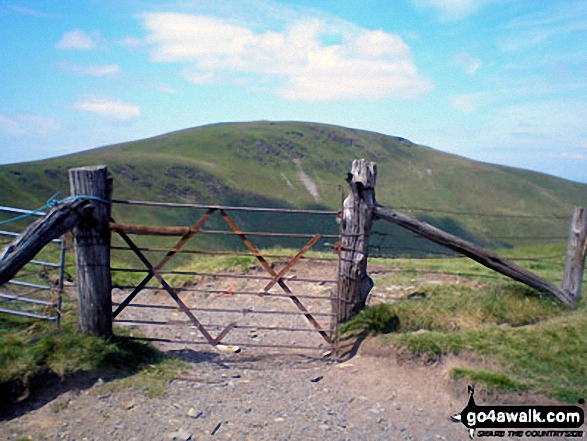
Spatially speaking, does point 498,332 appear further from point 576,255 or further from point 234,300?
point 234,300

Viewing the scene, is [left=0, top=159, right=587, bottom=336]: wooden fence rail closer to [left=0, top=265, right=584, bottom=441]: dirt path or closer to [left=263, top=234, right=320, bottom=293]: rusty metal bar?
Answer: [left=263, top=234, right=320, bottom=293]: rusty metal bar

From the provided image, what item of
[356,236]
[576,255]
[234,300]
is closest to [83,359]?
[356,236]

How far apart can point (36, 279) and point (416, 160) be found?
92377 millimetres

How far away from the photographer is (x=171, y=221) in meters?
62.6

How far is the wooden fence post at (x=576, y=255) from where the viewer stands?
310 inches

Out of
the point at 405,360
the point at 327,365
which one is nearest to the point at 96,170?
the point at 327,365

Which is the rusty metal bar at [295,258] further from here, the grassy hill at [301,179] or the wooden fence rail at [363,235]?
the grassy hill at [301,179]

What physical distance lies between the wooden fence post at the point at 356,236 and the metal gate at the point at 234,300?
0.18 metres

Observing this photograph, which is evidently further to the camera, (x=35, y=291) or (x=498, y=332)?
(x=35, y=291)

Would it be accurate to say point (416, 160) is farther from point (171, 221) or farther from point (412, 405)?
point (412, 405)

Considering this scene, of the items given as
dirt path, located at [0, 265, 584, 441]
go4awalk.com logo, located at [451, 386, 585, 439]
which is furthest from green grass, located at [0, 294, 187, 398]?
go4awalk.com logo, located at [451, 386, 585, 439]

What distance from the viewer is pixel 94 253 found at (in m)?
5.97

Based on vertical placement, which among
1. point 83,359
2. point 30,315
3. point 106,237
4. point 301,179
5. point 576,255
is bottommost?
point 83,359

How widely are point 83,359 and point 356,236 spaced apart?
377cm
